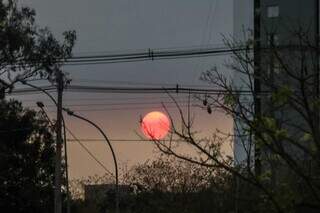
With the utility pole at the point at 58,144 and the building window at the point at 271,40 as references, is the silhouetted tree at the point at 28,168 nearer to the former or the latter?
the utility pole at the point at 58,144

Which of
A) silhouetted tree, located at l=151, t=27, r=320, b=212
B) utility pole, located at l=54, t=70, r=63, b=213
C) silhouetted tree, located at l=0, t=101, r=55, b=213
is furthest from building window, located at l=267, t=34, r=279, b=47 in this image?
silhouetted tree, located at l=0, t=101, r=55, b=213

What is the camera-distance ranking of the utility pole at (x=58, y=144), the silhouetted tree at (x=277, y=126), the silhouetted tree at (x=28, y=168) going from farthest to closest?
the silhouetted tree at (x=28, y=168) → the utility pole at (x=58, y=144) → the silhouetted tree at (x=277, y=126)

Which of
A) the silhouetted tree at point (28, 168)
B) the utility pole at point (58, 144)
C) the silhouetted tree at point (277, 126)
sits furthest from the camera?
the silhouetted tree at point (28, 168)

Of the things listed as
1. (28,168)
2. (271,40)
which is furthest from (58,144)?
(271,40)

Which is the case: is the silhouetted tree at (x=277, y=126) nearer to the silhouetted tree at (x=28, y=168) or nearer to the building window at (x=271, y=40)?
the building window at (x=271, y=40)

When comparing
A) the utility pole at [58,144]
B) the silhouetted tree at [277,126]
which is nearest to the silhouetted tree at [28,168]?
the utility pole at [58,144]

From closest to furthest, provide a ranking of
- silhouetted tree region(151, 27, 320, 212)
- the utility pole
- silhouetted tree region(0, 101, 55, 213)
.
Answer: silhouetted tree region(151, 27, 320, 212), the utility pole, silhouetted tree region(0, 101, 55, 213)

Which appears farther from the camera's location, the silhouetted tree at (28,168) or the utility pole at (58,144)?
the silhouetted tree at (28,168)

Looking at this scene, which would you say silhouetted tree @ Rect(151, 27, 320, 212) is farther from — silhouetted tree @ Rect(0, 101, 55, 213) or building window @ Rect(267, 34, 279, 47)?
silhouetted tree @ Rect(0, 101, 55, 213)

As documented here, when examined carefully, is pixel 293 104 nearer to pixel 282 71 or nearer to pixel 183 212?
pixel 282 71

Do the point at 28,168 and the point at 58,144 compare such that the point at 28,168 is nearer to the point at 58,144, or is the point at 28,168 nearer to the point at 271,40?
the point at 58,144

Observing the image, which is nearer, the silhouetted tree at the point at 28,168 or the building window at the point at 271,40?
the building window at the point at 271,40

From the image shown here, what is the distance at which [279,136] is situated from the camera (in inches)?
264

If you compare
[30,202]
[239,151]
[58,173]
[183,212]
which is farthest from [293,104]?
[30,202]
